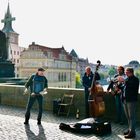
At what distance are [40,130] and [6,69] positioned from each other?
1261 centimetres

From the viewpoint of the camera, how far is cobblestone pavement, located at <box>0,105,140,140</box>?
8195 millimetres

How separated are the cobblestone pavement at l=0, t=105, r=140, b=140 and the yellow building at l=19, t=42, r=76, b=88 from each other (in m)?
73.3

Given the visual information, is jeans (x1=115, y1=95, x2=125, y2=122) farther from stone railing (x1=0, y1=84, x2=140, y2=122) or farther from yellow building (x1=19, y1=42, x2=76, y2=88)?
yellow building (x1=19, y1=42, x2=76, y2=88)

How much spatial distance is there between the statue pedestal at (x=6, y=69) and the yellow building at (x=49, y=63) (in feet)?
205

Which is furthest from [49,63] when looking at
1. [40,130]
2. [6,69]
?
[40,130]

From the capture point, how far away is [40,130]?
29.8 feet

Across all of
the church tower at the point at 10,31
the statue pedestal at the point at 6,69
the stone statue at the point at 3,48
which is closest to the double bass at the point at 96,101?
the statue pedestal at the point at 6,69

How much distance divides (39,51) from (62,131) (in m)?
77.0

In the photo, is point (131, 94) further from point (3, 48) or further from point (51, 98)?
point (3, 48)

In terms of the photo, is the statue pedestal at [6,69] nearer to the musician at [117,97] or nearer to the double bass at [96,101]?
the musician at [117,97]

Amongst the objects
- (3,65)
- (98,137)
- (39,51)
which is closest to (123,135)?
(98,137)

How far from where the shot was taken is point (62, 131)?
892cm

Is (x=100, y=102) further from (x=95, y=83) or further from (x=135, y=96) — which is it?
(x=135, y=96)

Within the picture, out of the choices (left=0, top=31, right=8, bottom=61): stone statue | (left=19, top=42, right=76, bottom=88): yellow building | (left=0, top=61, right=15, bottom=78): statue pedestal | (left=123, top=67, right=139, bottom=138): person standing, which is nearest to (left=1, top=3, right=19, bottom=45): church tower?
(left=19, top=42, right=76, bottom=88): yellow building
